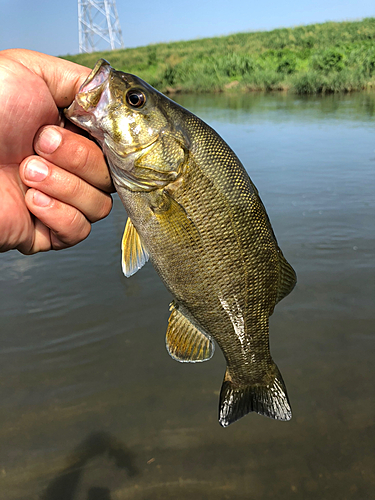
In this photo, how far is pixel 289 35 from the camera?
4822 cm

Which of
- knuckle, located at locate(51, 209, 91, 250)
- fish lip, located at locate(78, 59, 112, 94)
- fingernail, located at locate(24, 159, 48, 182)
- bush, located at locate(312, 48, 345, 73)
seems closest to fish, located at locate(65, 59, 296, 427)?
fish lip, located at locate(78, 59, 112, 94)

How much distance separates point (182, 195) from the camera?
2080mm

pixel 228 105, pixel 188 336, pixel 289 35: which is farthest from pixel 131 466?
pixel 289 35

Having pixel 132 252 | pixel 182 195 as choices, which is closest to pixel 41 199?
pixel 132 252

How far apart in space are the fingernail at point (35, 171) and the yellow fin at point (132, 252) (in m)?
0.59

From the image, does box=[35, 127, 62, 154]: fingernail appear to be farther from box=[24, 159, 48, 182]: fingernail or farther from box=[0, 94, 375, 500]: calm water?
box=[0, 94, 375, 500]: calm water

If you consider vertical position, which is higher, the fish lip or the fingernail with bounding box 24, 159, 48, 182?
the fish lip

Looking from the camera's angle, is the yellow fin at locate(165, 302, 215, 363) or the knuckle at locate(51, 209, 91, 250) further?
the knuckle at locate(51, 209, 91, 250)

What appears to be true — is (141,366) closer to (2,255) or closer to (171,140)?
(171,140)

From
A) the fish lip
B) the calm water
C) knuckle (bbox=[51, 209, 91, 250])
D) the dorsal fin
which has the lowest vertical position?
the calm water

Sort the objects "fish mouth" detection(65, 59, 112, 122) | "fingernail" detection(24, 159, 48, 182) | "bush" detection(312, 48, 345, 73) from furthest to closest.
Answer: "bush" detection(312, 48, 345, 73)
"fingernail" detection(24, 159, 48, 182)
"fish mouth" detection(65, 59, 112, 122)

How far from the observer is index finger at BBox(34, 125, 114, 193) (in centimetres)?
227

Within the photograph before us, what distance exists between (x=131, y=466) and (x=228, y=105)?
2327 cm

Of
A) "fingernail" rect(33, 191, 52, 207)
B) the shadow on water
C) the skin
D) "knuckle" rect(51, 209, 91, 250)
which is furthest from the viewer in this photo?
the shadow on water
